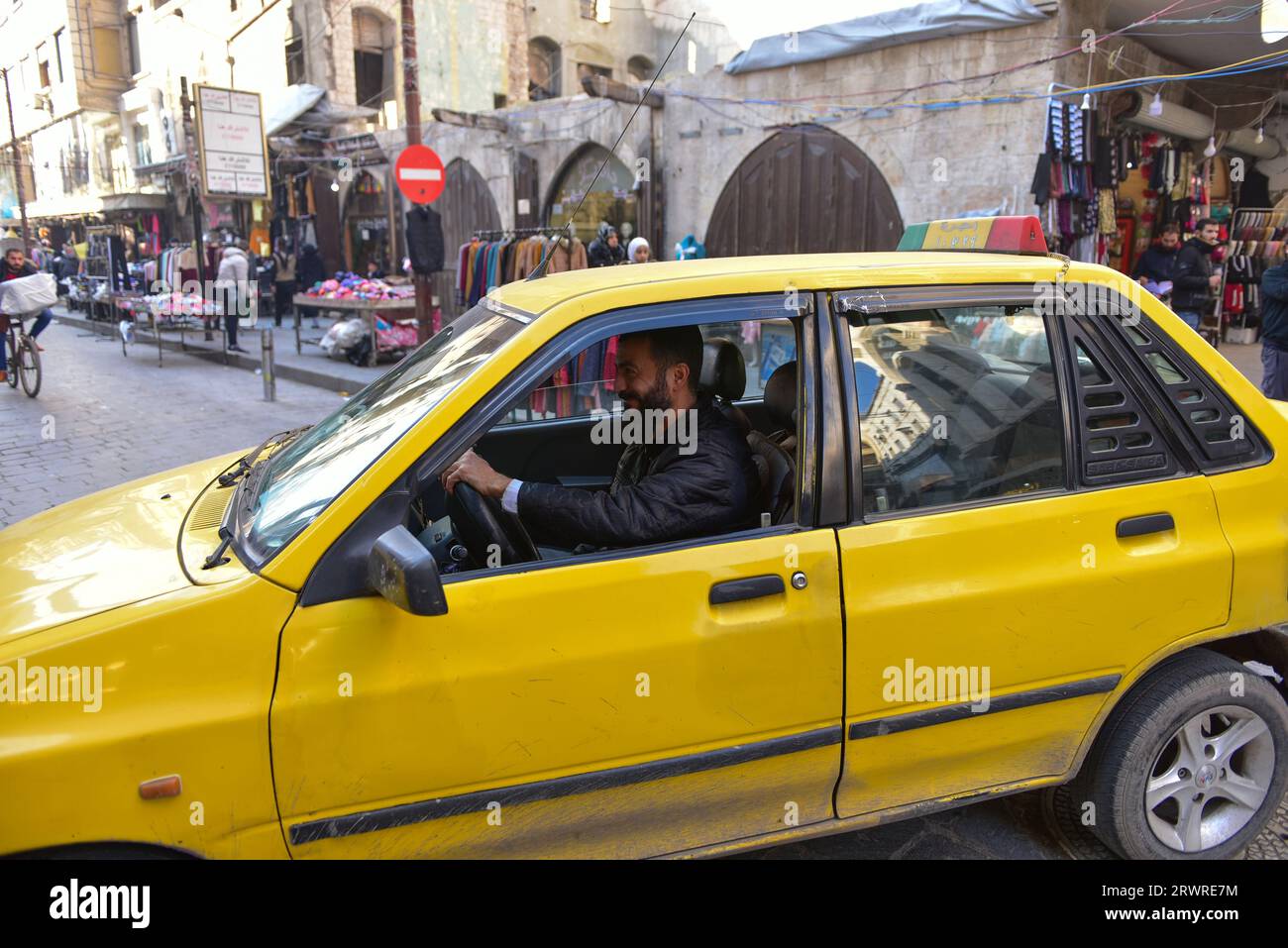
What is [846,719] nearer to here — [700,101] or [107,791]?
[107,791]

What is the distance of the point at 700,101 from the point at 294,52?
15726 mm

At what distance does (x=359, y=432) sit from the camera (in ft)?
8.13

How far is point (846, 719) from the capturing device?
7.55 ft

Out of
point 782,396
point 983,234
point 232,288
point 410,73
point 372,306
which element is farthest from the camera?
point 232,288

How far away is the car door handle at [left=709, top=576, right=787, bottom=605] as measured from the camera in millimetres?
2172

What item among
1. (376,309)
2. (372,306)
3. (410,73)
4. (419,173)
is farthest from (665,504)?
(376,309)

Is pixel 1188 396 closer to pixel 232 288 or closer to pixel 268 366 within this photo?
pixel 268 366

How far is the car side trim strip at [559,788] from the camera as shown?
1993mm

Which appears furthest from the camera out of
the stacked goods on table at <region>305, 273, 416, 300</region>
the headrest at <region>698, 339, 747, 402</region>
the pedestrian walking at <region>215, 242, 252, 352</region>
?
the pedestrian walking at <region>215, 242, 252, 352</region>

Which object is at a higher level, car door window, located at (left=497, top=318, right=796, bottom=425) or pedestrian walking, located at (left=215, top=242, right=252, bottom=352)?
pedestrian walking, located at (left=215, top=242, right=252, bottom=352)

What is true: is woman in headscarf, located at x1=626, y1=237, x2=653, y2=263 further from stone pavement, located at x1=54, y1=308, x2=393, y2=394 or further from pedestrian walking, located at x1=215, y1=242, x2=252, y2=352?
pedestrian walking, located at x1=215, y1=242, x2=252, y2=352

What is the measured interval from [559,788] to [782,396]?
5.02 ft

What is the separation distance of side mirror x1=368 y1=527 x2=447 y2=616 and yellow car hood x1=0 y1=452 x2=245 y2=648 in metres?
0.50

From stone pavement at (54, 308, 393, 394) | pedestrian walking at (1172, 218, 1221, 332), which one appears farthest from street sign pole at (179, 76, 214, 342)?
pedestrian walking at (1172, 218, 1221, 332)
